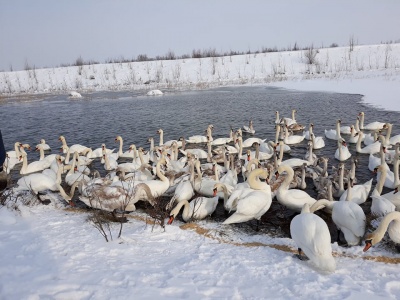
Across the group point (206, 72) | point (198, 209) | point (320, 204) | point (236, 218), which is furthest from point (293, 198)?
point (206, 72)

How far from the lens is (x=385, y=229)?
5.05 m

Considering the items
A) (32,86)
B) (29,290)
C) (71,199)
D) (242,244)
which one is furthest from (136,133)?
(32,86)

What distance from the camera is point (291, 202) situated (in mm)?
7297

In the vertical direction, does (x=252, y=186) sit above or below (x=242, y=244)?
above

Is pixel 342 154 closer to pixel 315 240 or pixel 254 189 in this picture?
pixel 254 189

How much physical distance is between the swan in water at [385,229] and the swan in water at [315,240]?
64cm

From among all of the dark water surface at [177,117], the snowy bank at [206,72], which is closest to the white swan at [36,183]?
the dark water surface at [177,117]

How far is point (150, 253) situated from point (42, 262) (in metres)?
1.59

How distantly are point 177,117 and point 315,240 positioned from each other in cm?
1667

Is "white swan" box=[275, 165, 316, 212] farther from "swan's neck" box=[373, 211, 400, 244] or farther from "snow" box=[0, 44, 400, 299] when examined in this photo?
"swan's neck" box=[373, 211, 400, 244]

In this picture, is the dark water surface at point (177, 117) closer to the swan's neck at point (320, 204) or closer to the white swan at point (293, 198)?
the white swan at point (293, 198)

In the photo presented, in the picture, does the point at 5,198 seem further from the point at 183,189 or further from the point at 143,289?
the point at 143,289

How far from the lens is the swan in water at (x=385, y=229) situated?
16.6ft

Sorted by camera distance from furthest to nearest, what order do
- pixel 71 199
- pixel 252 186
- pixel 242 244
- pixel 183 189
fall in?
pixel 71 199 → pixel 183 189 → pixel 252 186 → pixel 242 244
